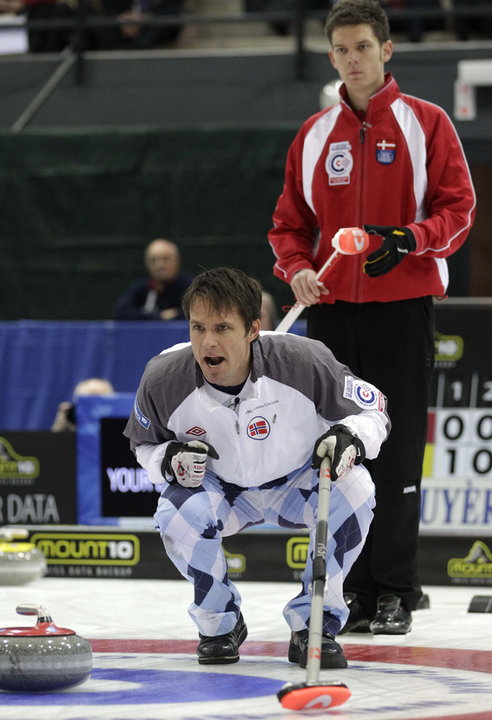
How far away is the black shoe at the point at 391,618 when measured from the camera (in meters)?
3.99

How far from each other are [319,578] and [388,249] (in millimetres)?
1144

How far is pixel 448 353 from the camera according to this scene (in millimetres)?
5641

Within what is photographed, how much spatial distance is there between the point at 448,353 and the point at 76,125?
183 inches

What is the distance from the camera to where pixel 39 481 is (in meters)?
6.00

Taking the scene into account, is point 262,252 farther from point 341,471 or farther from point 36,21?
point 341,471

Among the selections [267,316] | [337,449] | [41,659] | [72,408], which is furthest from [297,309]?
[267,316]

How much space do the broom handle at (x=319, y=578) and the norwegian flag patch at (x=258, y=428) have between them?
0.25 meters

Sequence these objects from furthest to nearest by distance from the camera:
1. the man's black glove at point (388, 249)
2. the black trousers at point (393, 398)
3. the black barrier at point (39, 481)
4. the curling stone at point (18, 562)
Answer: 1. the black barrier at point (39, 481)
2. the curling stone at point (18, 562)
3. the black trousers at point (393, 398)
4. the man's black glove at point (388, 249)

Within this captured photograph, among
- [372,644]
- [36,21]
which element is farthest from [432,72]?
[372,644]

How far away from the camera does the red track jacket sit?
4.02 m

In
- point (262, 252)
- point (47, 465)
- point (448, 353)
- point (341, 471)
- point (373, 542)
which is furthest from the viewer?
point (262, 252)

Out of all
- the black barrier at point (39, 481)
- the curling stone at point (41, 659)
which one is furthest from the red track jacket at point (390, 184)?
the black barrier at point (39, 481)

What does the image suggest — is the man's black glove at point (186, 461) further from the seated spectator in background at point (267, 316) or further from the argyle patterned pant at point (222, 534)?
the seated spectator in background at point (267, 316)

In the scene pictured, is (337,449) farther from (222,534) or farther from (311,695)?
(311,695)
